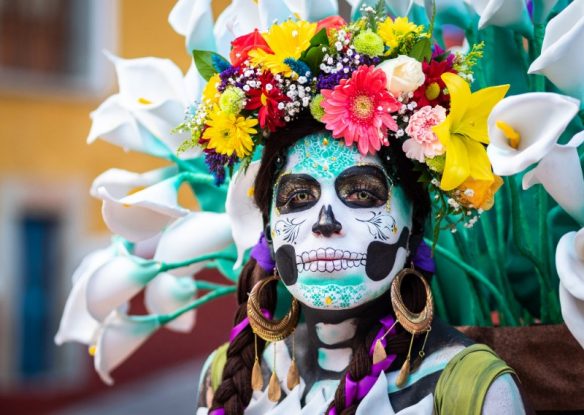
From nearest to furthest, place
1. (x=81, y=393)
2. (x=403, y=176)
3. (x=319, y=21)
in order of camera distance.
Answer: (x=403, y=176), (x=319, y=21), (x=81, y=393)

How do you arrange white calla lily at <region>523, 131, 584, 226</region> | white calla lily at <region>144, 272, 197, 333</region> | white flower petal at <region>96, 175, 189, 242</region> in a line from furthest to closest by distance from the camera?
white calla lily at <region>144, 272, 197, 333</region> → white flower petal at <region>96, 175, 189, 242</region> → white calla lily at <region>523, 131, 584, 226</region>

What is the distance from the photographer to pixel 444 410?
7.41 feet

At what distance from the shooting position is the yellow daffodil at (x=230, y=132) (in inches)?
97.7

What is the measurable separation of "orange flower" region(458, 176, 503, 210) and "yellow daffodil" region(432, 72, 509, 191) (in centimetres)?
2

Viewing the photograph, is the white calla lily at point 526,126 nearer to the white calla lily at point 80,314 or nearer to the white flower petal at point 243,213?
the white flower petal at point 243,213

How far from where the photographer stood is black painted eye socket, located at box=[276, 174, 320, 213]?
2436 millimetres

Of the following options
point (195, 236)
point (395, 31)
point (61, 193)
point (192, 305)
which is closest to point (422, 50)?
point (395, 31)

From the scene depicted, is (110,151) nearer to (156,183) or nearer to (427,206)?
(156,183)

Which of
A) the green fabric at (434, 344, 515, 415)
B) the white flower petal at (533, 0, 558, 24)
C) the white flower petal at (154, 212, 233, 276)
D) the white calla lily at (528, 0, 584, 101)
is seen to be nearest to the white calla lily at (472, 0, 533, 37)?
the white flower petal at (533, 0, 558, 24)

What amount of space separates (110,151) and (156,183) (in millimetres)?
6525

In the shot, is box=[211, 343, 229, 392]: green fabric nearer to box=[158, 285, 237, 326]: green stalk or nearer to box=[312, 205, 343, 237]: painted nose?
box=[158, 285, 237, 326]: green stalk

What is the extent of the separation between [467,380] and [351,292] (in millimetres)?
310

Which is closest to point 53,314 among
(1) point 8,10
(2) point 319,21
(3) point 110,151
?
(3) point 110,151

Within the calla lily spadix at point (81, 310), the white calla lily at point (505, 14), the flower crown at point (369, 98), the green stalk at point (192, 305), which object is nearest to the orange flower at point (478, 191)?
the flower crown at point (369, 98)
